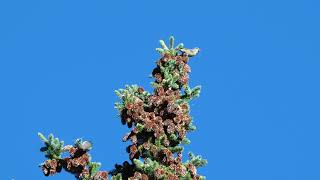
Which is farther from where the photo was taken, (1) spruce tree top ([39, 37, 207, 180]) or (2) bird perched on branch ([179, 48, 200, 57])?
(2) bird perched on branch ([179, 48, 200, 57])

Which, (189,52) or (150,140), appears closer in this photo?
(150,140)

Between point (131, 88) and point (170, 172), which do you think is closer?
point (170, 172)

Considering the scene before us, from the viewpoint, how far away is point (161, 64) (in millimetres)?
15570

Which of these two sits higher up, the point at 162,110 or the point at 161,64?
the point at 161,64

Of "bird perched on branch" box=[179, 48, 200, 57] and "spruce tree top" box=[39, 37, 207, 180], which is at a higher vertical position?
"bird perched on branch" box=[179, 48, 200, 57]

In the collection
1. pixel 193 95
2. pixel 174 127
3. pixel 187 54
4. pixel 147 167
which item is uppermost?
pixel 187 54

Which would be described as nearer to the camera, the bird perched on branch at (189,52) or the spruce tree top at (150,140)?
the spruce tree top at (150,140)

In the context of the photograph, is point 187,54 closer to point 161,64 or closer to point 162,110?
point 161,64

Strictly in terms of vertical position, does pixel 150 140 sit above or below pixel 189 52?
below

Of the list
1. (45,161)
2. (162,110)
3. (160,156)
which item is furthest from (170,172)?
(45,161)

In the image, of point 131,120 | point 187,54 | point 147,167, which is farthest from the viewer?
point 187,54

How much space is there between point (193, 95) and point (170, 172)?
1977 mm

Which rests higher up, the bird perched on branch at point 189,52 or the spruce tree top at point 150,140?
the bird perched on branch at point 189,52

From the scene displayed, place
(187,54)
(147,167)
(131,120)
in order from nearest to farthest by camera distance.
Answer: (147,167) → (131,120) → (187,54)
